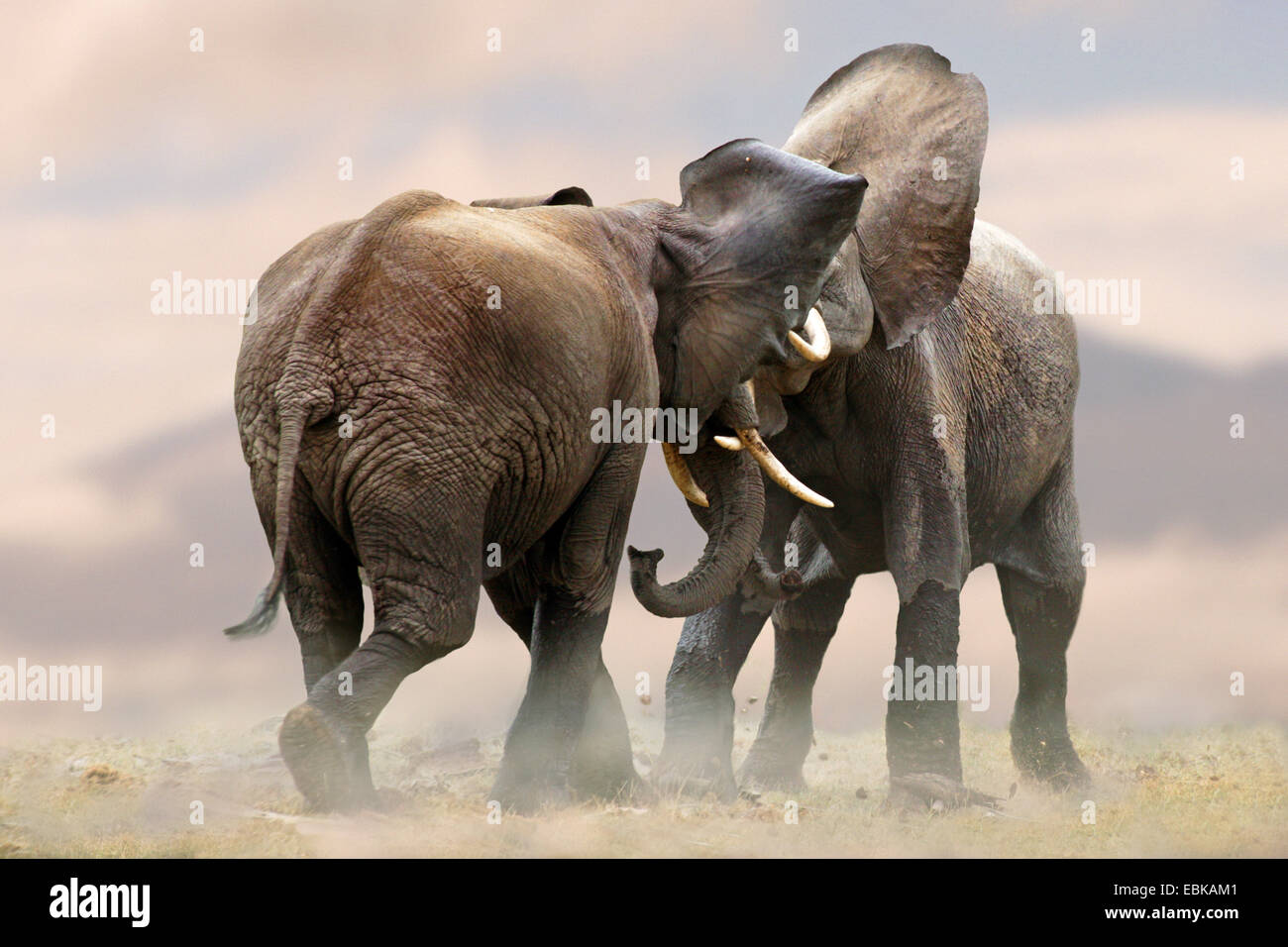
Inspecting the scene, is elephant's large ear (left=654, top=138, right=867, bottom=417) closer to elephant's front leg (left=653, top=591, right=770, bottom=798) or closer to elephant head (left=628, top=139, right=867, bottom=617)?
elephant head (left=628, top=139, right=867, bottom=617)

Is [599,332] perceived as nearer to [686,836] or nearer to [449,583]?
[449,583]

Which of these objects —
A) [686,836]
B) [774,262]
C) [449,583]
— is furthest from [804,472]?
[449,583]

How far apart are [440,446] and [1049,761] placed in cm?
692

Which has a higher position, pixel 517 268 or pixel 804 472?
pixel 517 268

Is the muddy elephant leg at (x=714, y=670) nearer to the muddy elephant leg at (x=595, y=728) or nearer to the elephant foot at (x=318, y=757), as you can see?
the muddy elephant leg at (x=595, y=728)

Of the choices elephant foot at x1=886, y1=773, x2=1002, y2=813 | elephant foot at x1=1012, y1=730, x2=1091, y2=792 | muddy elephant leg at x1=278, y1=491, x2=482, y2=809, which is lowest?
elephant foot at x1=1012, y1=730, x2=1091, y2=792

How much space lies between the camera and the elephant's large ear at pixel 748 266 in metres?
10.8

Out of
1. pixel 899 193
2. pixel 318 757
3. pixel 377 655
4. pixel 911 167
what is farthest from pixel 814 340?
pixel 318 757

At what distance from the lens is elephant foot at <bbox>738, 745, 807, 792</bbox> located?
1352 centimetres

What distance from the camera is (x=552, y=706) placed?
405 inches

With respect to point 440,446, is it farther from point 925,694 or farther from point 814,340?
point 925,694

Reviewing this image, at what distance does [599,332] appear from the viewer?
31.6 ft

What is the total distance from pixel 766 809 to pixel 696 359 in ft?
8.83

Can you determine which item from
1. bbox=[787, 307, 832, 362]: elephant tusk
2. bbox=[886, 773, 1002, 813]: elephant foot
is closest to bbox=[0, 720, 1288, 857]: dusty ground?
bbox=[886, 773, 1002, 813]: elephant foot
